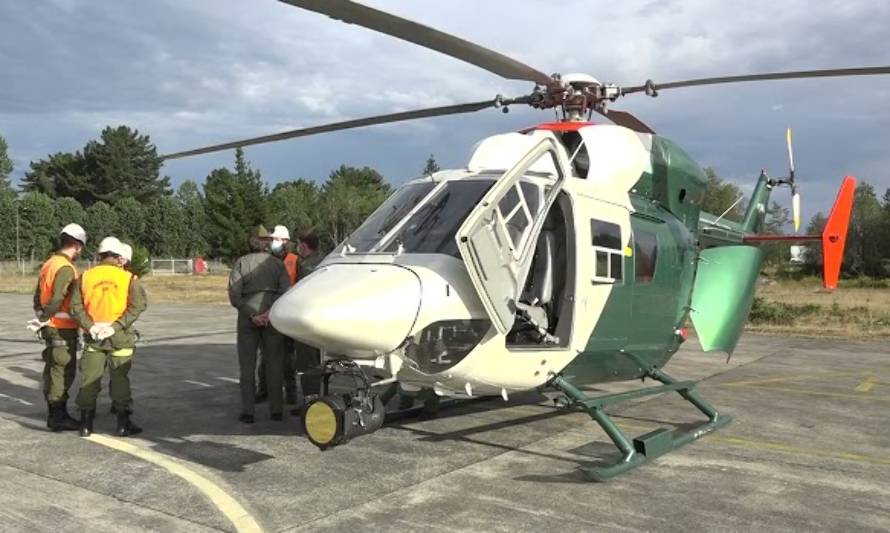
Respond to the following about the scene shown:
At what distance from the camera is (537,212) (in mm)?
5836

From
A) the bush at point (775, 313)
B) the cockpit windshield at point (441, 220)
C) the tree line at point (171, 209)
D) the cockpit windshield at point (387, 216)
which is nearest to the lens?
the cockpit windshield at point (441, 220)

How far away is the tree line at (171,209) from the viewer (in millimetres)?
60094

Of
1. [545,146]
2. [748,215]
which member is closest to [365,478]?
[545,146]

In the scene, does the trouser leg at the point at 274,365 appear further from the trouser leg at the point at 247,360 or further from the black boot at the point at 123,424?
the black boot at the point at 123,424

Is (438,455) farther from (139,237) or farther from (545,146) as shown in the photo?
→ (139,237)

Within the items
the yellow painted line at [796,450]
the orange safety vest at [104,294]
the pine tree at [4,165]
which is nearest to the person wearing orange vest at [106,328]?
the orange safety vest at [104,294]

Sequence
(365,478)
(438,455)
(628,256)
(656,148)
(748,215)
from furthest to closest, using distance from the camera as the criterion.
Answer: (748,215), (656,148), (628,256), (438,455), (365,478)

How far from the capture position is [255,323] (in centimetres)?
745

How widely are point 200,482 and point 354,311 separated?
1.90 m

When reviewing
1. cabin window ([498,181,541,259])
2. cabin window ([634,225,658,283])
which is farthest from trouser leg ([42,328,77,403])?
cabin window ([634,225,658,283])

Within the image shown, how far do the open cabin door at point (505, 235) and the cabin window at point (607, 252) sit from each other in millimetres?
665

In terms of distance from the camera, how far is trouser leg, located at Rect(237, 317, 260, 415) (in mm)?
7516

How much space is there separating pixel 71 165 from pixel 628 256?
98357 millimetres

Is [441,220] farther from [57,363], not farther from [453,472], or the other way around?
[57,363]
